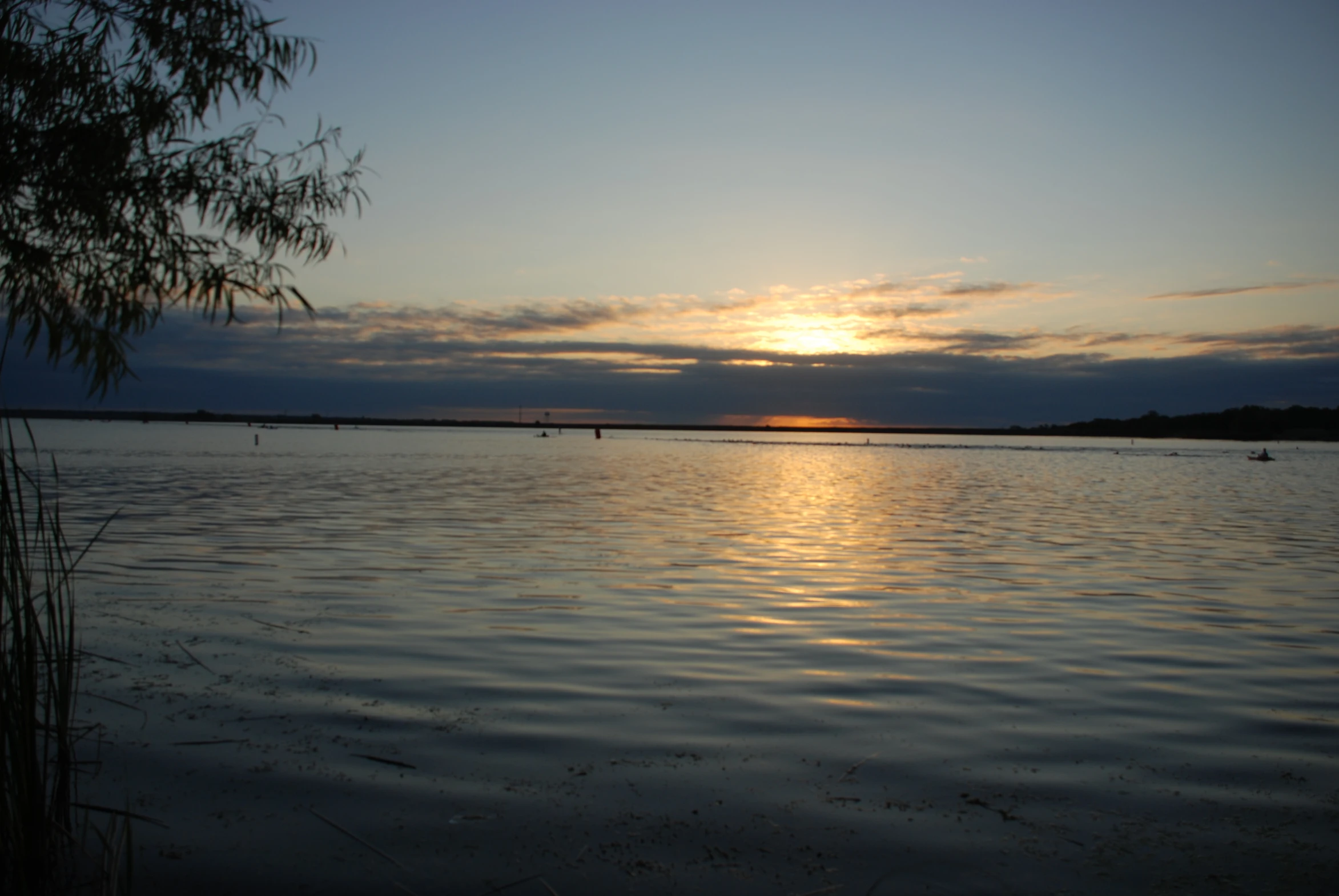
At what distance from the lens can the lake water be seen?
5641mm

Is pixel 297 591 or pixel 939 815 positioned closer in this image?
pixel 939 815

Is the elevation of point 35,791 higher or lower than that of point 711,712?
higher

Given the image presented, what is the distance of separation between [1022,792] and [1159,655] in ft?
18.1

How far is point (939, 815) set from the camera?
247 inches

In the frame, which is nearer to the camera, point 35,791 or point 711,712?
point 35,791

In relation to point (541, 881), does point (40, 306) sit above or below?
above

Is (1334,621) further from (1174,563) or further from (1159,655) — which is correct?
(1174,563)

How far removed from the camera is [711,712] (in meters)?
8.59

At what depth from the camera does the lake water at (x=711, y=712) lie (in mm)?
5641

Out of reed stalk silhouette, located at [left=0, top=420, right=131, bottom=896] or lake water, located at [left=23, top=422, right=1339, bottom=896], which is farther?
lake water, located at [left=23, top=422, right=1339, bottom=896]

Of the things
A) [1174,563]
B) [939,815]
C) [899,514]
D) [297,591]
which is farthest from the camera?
[899,514]

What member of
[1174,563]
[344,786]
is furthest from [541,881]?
[1174,563]

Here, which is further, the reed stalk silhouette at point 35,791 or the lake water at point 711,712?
the lake water at point 711,712

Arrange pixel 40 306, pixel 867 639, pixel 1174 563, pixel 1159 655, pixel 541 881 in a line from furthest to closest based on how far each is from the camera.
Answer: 1. pixel 1174 563
2. pixel 867 639
3. pixel 1159 655
4. pixel 40 306
5. pixel 541 881
